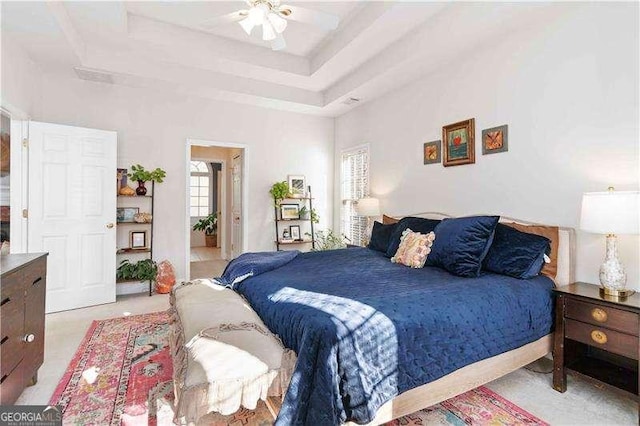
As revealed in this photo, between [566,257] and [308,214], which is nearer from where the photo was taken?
[566,257]

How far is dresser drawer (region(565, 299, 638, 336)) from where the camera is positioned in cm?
184

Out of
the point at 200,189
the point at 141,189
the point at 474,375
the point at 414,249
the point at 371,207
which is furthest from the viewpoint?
the point at 200,189

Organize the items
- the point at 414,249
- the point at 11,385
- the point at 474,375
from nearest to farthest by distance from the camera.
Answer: the point at 11,385
the point at 474,375
the point at 414,249

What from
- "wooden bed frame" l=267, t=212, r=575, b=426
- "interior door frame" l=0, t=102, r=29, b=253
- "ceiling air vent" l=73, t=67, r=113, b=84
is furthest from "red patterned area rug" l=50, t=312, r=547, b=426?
"ceiling air vent" l=73, t=67, r=113, b=84

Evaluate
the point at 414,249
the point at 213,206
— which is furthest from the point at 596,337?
the point at 213,206

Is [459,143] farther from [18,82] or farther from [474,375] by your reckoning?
[18,82]

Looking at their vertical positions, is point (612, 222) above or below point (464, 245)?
above

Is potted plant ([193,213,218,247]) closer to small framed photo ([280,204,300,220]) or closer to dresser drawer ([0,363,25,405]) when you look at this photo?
small framed photo ([280,204,300,220])

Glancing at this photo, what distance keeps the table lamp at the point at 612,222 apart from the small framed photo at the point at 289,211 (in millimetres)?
3928

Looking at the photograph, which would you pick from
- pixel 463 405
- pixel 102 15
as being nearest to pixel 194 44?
pixel 102 15

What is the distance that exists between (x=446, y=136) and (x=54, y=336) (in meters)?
4.31

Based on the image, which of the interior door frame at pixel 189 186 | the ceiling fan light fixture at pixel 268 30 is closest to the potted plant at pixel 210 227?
the interior door frame at pixel 189 186

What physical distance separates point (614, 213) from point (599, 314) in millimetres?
612

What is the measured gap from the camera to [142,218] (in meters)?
4.25
